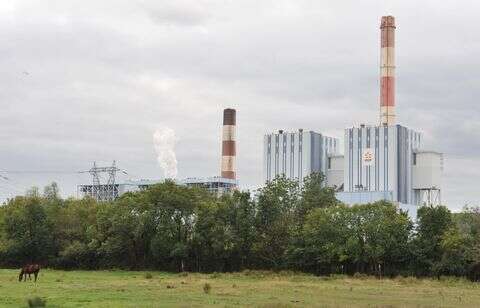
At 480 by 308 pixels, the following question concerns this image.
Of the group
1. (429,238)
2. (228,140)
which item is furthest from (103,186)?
(429,238)

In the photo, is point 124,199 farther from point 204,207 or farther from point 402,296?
point 402,296

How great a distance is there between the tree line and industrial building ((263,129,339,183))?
52081 mm

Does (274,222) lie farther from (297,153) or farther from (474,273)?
(297,153)

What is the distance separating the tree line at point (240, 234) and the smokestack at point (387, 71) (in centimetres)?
4092

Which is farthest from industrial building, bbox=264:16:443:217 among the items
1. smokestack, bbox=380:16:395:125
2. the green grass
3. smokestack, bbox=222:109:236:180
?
the green grass

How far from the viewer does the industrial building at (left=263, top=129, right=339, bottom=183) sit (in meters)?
142

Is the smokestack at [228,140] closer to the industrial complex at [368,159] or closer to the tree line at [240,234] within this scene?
the industrial complex at [368,159]

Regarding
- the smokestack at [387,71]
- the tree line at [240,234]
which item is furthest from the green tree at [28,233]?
the smokestack at [387,71]

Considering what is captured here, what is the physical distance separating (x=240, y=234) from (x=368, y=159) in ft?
188

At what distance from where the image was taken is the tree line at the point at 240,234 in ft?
238

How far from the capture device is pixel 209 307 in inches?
1286

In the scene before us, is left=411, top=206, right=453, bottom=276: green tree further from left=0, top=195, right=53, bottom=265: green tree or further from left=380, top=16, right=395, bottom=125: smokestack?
left=380, top=16, right=395, bottom=125: smokestack

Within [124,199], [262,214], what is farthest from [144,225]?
[262,214]

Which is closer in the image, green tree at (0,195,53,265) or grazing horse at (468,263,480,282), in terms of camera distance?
grazing horse at (468,263,480,282)
